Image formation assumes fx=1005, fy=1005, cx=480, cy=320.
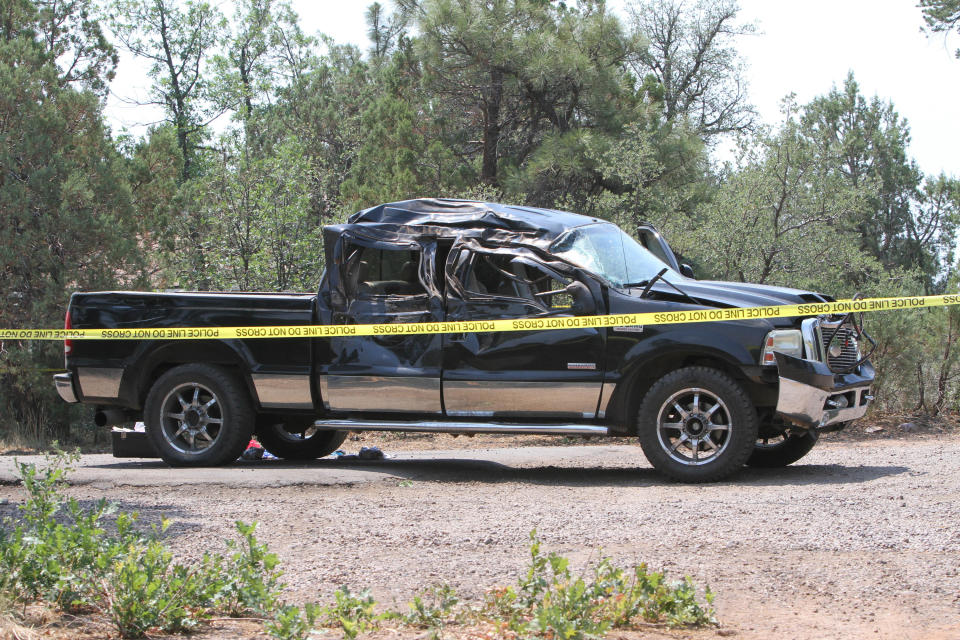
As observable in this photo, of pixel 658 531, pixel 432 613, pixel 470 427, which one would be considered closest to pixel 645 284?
pixel 470 427

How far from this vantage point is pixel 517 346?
7941 mm

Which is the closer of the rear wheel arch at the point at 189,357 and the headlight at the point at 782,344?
the headlight at the point at 782,344

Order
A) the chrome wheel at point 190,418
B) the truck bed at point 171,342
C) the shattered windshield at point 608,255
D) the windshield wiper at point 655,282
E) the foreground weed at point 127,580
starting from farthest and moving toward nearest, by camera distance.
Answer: the chrome wheel at point 190,418
the truck bed at point 171,342
the shattered windshield at point 608,255
the windshield wiper at point 655,282
the foreground weed at point 127,580

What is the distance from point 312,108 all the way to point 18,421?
885 inches

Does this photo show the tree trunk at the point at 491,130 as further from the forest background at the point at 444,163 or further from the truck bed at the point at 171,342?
the truck bed at the point at 171,342

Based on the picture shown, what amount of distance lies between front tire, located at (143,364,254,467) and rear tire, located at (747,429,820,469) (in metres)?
4.40

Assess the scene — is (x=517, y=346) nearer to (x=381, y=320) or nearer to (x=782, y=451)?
Answer: (x=381, y=320)

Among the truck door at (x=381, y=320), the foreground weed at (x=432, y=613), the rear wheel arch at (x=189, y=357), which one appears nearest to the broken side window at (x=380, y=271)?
the truck door at (x=381, y=320)

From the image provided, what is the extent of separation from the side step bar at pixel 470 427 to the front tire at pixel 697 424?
42 cm

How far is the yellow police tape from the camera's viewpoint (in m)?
7.43

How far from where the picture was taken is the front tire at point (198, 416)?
879 centimetres

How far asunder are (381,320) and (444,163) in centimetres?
1599

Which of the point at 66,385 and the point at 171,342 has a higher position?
the point at 171,342

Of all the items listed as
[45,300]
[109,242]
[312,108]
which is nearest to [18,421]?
[45,300]
